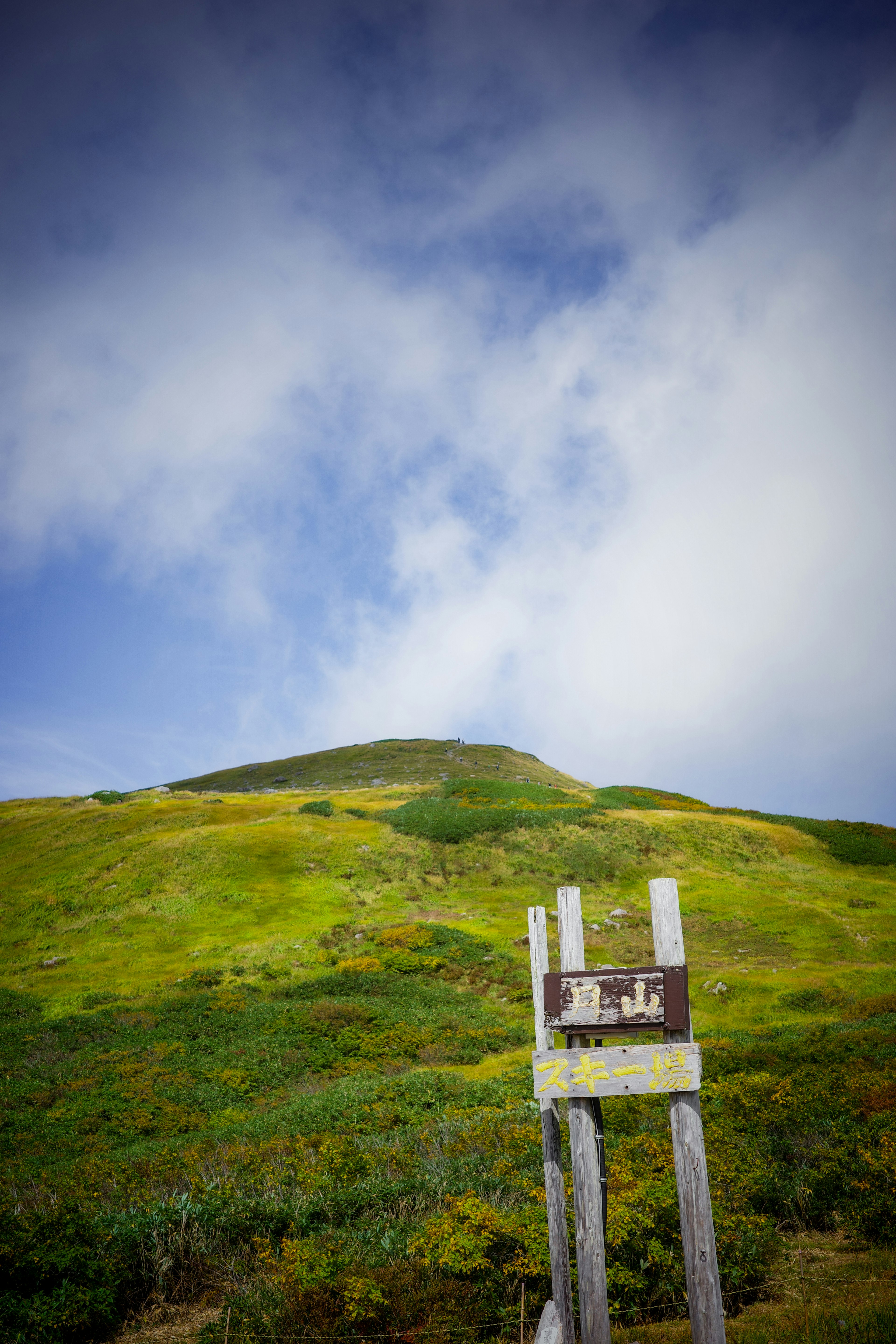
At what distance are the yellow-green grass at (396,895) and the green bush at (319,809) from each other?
1.26 metres

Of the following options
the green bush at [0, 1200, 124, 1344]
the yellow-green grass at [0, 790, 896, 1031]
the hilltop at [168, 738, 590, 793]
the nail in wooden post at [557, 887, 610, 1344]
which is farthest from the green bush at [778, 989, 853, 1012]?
the hilltop at [168, 738, 590, 793]

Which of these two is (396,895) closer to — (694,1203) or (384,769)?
(694,1203)

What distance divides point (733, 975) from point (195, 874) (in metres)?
27.3

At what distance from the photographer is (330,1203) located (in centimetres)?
938

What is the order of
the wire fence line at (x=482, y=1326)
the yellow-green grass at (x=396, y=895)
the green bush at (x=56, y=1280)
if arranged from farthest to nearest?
the yellow-green grass at (x=396, y=895), the green bush at (x=56, y=1280), the wire fence line at (x=482, y=1326)

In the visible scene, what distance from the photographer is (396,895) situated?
3778cm

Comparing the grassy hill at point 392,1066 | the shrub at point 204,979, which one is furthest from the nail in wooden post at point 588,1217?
the shrub at point 204,979

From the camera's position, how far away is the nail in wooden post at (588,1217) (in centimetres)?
556

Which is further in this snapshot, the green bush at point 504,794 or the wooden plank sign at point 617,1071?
the green bush at point 504,794

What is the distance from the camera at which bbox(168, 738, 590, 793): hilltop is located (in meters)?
90.8

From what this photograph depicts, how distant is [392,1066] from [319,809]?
37.6 metres

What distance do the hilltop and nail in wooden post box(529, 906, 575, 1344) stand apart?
Result: 73.4m

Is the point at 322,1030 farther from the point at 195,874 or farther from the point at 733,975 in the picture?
the point at 195,874

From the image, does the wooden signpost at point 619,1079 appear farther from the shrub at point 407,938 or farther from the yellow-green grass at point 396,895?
the shrub at point 407,938
